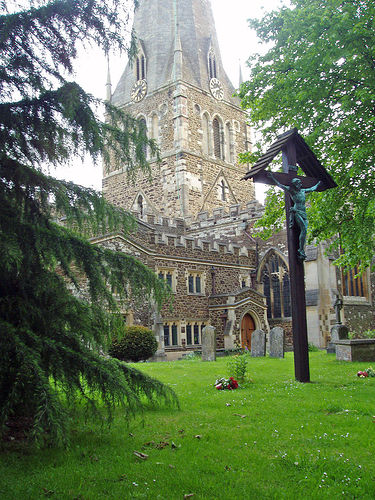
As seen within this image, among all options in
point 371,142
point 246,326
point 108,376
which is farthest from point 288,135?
point 246,326

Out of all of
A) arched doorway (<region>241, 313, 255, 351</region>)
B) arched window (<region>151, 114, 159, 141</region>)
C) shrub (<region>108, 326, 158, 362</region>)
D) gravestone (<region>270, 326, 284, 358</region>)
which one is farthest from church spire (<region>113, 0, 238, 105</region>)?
gravestone (<region>270, 326, 284, 358</region>)

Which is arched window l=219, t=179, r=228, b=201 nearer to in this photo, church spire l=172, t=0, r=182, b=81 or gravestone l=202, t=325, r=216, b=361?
church spire l=172, t=0, r=182, b=81

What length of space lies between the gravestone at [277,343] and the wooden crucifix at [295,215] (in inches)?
249

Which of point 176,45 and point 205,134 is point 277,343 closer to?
point 205,134

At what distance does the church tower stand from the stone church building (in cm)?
8

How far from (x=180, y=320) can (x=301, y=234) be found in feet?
43.7

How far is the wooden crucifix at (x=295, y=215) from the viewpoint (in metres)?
8.20

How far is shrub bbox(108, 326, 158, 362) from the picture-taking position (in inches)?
661

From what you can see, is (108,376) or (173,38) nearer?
(108,376)

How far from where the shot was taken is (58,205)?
548 cm

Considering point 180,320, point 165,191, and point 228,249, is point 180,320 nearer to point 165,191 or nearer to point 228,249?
point 228,249

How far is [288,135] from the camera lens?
871cm

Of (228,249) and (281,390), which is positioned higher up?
(228,249)

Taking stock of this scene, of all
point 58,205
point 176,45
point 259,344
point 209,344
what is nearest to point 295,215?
point 58,205
